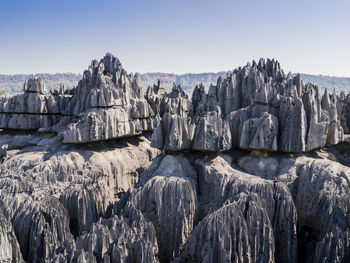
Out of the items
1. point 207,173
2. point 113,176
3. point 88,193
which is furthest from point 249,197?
point 113,176

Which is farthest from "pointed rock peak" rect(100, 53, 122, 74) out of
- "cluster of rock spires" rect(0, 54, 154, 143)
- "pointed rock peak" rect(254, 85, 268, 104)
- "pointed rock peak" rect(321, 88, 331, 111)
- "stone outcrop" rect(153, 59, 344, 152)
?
"pointed rock peak" rect(321, 88, 331, 111)

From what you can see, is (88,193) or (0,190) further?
(88,193)

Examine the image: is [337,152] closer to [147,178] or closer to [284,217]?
[284,217]

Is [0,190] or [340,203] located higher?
[340,203]

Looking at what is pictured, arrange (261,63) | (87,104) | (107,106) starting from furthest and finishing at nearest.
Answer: (261,63) < (87,104) < (107,106)

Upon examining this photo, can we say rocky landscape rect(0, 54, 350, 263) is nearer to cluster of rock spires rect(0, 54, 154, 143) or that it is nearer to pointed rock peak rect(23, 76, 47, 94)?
cluster of rock spires rect(0, 54, 154, 143)

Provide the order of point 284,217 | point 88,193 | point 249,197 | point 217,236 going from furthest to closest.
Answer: point 88,193
point 284,217
point 249,197
point 217,236

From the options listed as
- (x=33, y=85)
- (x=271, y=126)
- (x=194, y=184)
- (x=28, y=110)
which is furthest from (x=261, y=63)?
(x=28, y=110)

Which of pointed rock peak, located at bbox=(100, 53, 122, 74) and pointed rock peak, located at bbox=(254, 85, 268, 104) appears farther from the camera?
pointed rock peak, located at bbox=(100, 53, 122, 74)

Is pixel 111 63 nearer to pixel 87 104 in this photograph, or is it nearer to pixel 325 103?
pixel 87 104
